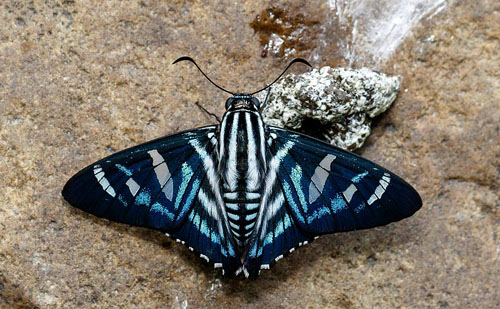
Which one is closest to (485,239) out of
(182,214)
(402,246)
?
(402,246)

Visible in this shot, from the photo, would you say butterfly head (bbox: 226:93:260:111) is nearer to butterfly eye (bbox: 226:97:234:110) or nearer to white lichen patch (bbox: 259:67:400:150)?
butterfly eye (bbox: 226:97:234:110)

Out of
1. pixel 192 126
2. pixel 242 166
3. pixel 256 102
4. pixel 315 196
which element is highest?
pixel 256 102

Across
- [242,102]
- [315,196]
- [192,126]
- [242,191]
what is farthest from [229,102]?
[315,196]

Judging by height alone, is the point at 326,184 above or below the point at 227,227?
above

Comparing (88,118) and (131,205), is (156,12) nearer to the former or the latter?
(88,118)

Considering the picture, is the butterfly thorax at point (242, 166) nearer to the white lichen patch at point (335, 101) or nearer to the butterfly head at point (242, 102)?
the butterfly head at point (242, 102)

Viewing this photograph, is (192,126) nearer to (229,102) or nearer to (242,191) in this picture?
(229,102)
